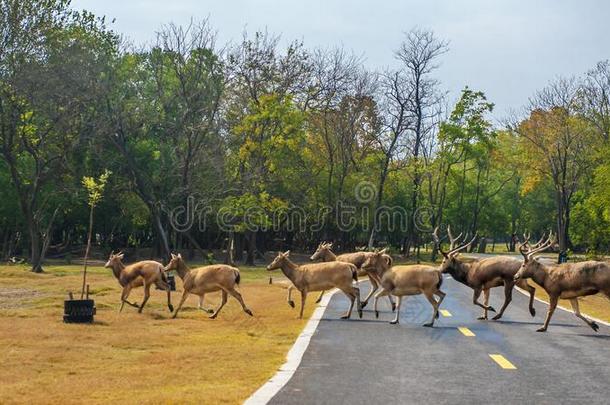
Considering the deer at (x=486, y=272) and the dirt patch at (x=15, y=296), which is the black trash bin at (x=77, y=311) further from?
the deer at (x=486, y=272)

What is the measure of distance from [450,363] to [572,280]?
7044 millimetres

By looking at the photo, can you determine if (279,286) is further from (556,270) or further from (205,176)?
(205,176)

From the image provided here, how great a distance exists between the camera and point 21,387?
11047 millimetres

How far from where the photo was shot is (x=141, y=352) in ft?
49.1

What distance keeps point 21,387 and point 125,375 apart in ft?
5.29

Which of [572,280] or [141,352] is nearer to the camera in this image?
[141,352]

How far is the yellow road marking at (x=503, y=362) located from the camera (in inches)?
498

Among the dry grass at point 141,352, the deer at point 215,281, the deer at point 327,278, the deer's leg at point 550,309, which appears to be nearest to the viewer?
the dry grass at point 141,352

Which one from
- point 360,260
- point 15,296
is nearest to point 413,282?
point 360,260

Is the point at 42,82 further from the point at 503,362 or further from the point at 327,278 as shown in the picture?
the point at 503,362

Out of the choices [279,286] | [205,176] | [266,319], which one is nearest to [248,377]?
[266,319]

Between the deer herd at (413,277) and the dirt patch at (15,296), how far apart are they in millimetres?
3360

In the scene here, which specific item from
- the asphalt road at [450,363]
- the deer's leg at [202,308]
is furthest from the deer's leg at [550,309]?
the deer's leg at [202,308]
